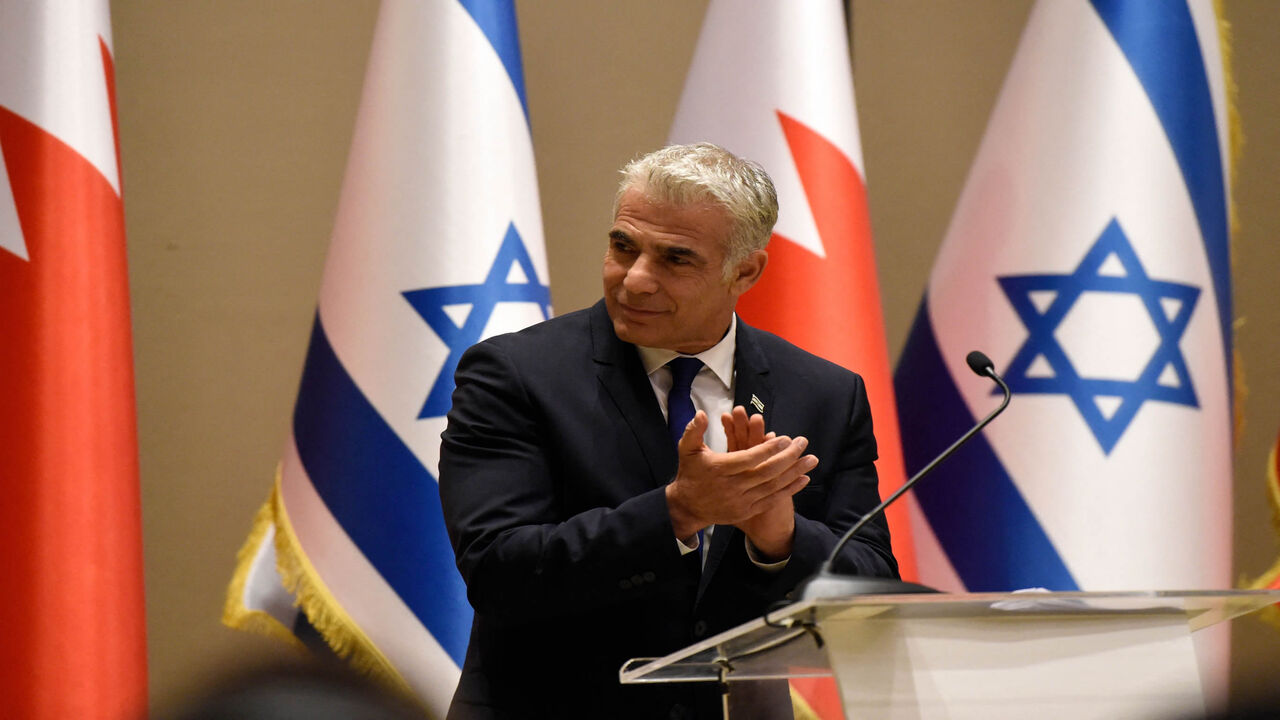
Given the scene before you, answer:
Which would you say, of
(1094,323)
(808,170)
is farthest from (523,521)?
(1094,323)

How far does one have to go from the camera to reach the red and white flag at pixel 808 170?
299 centimetres

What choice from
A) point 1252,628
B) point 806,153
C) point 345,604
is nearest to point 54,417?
point 345,604

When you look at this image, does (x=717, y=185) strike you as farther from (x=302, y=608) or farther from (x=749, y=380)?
(x=302, y=608)

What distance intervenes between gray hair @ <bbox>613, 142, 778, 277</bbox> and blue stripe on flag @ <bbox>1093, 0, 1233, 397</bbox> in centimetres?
155

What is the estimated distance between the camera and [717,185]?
184 cm

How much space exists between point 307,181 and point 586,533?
2198 mm

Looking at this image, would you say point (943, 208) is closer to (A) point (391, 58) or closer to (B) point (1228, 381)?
(B) point (1228, 381)

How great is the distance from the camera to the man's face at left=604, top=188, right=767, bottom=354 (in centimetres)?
184

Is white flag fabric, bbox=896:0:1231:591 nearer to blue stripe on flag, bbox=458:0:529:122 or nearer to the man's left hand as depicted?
blue stripe on flag, bbox=458:0:529:122

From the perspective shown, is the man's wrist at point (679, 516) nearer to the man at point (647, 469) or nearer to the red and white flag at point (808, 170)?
the man at point (647, 469)

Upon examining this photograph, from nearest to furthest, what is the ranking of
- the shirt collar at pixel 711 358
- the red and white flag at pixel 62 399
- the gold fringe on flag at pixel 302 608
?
the shirt collar at pixel 711 358, the red and white flag at pixel 62 399, the gold fringe on flag at pixel 302 608

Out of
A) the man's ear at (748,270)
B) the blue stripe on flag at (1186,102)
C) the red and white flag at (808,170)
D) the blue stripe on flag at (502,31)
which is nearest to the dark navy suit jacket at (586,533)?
the man's ear at (748,270)

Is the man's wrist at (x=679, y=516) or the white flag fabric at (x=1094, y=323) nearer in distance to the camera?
the man's wrist at (x=679, y=516)

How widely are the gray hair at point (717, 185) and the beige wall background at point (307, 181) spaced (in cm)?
175
